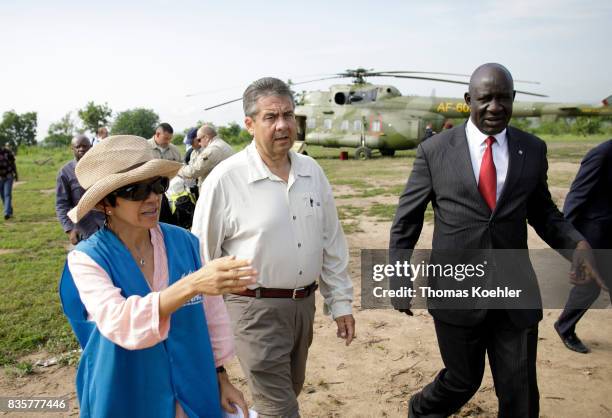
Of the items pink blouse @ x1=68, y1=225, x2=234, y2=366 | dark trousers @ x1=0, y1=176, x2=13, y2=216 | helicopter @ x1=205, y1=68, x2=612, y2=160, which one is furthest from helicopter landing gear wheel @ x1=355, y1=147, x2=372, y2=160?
pink blouse @ x1=68, y1=225, x2=234, y2=366

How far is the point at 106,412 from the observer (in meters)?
1.78

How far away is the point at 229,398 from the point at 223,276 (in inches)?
33.5

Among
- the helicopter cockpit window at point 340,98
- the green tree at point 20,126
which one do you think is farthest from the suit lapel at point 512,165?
the green tree at point 20,126

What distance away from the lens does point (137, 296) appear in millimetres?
1715

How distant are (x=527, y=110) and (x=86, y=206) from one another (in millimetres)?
23599

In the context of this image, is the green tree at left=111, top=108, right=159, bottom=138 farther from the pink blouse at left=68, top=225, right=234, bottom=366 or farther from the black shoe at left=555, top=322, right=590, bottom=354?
the pink blouse at left=68, top=225, right=234, bottom=366

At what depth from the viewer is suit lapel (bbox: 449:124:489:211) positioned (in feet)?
9.12

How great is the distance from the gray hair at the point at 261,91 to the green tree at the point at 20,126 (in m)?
71.8

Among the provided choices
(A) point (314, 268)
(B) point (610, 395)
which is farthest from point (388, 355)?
(A) point (314, 268)

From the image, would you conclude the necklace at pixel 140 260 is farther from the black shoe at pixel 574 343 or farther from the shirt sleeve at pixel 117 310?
the black shoe at pixel 574 343

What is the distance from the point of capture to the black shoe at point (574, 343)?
442cm

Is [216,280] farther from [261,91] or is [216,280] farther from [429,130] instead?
[429,130]

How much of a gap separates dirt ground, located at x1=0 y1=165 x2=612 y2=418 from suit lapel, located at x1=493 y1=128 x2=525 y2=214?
172 centimetres

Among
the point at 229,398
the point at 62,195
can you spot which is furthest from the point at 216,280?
the point at 62,195
